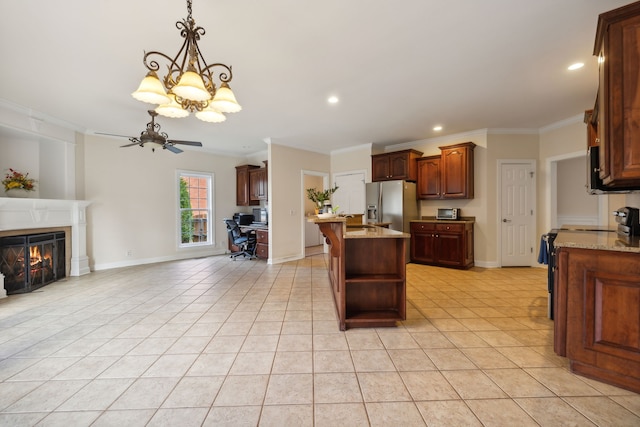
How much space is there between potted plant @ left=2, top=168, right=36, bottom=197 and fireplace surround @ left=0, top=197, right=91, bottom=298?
0.65 ft

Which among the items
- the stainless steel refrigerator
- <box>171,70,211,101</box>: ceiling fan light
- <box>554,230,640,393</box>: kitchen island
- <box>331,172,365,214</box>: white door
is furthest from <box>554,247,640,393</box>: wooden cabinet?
<box>331,172,365,214</box>: white door

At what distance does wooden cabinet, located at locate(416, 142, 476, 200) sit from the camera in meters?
4.99

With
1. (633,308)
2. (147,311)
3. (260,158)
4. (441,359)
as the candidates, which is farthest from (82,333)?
(260,158)

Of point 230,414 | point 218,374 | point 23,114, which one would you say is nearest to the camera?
point 230,414

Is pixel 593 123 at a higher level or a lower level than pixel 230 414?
higher

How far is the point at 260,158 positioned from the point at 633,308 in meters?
6.81

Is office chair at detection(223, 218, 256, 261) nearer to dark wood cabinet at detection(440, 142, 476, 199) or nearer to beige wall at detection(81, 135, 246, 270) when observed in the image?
A: beige wall at detection(81, 135, 246, 270)

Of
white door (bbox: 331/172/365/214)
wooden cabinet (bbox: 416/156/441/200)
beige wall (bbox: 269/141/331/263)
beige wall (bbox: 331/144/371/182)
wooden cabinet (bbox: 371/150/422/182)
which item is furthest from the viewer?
white door (bbox: 331/172/365/214)

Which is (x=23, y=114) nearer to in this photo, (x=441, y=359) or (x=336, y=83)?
(x=336, y=83)

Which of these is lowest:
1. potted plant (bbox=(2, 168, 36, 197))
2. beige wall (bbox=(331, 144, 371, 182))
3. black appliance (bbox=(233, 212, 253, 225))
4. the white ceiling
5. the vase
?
black appliance (bbox=(233, 212, 253, 225))

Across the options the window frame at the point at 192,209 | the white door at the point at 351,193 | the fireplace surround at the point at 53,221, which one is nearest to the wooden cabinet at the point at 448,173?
the white door at the point at 351,193

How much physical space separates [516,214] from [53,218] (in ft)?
26.7

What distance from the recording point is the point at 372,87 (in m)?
3.26

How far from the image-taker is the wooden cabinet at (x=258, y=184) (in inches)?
254
